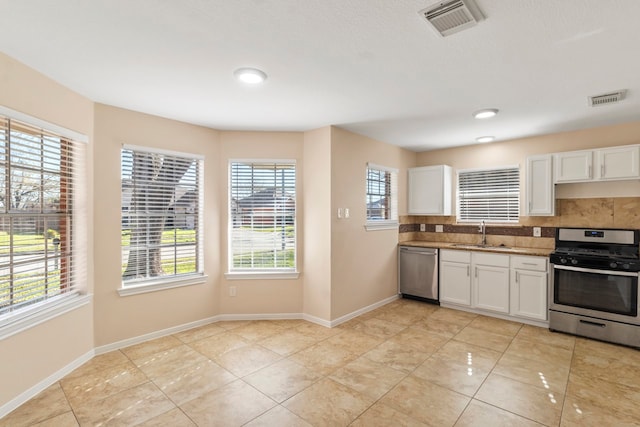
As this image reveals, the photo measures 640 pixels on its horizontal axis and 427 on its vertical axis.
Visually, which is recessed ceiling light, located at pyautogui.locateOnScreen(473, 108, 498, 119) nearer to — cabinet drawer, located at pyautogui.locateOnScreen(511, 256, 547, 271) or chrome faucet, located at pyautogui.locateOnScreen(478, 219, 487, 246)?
cabinet drawer, located at pyautogui.locateOnScreen(511, 256, 547, 271)

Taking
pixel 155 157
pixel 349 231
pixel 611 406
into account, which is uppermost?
pixel 155 157

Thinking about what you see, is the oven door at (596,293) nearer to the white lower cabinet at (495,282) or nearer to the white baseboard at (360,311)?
the white lower cabinet at (495,282)

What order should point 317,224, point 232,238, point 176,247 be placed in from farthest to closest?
point 232,238 < point 317,224 < point 176,247

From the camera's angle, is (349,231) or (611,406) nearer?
(611,406)

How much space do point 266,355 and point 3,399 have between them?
1.86 metres

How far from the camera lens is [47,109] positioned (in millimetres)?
2518

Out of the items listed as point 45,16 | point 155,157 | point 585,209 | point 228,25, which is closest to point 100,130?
point 155,157

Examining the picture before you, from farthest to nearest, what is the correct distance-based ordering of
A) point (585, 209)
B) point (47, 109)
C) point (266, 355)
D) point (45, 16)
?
1. point (585, 209)
2. point (266, 355)
3. point (47, 109)
4. point (45, 16)

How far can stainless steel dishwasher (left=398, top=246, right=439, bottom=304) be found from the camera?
15.2 feet

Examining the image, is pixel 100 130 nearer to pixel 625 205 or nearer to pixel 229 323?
pixel 229 323

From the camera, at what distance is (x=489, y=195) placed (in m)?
4.74

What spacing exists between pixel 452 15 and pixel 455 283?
11.9 feet

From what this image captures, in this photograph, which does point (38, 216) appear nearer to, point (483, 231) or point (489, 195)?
point (483, 231)

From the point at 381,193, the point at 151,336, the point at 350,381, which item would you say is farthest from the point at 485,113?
the point at 151,336
